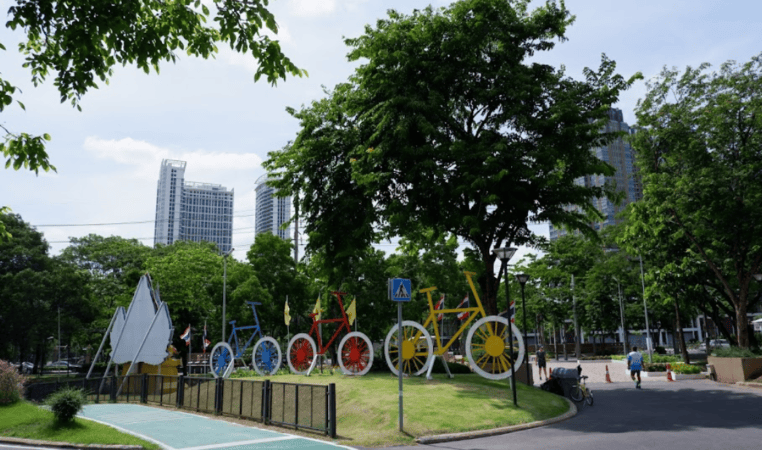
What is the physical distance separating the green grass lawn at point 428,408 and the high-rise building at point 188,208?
16123cm

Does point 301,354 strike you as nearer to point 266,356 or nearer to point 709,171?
point 266,356

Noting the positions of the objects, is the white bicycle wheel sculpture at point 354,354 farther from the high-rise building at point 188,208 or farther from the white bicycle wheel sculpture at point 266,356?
the high-rise building at point 188,208

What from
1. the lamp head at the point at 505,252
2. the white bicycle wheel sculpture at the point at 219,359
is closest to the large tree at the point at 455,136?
the lamp head at the point at 505,252

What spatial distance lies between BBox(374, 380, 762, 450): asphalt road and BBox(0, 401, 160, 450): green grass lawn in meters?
6.71

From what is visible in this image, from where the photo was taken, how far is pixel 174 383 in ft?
Answer: 71.5

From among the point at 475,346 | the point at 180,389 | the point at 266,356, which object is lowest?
the point at 180,389

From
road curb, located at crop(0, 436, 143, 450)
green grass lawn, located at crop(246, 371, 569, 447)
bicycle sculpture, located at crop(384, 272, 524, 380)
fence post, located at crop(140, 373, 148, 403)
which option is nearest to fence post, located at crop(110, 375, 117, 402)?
fence post, located at crop(140, 373, 148, 403)

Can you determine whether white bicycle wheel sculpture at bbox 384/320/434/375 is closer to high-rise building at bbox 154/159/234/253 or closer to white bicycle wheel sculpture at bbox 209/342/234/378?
white bicycle wheel sculpture at bbox 209/342/234/378

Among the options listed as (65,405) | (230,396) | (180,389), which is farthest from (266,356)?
(65,405)

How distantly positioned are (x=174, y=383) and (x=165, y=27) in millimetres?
17142

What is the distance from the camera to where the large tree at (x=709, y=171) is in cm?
2772

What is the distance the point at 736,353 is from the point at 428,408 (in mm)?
20181

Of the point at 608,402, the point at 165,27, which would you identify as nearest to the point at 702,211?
the point at 608,402

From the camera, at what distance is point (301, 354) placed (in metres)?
26.0
